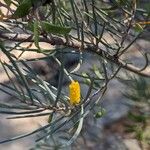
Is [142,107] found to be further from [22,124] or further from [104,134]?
[22,124]

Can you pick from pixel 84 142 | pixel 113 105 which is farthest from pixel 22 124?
pixel 113 105

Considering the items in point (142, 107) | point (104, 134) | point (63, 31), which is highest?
point (63, 31)

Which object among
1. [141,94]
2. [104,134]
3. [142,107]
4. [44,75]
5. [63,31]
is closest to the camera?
[63,31]

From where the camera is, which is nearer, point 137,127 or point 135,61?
point 137,127

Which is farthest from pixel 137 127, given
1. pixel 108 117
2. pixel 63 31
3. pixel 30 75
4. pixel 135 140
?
pixel 63 31

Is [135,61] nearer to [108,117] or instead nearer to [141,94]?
[108,117]

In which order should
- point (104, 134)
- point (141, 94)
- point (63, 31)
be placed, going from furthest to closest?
1. point (104, 134)
2. point (141, 94)
3. point (63, 31)

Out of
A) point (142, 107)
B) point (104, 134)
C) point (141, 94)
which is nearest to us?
point (141, 94)

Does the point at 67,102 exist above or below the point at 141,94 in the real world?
above

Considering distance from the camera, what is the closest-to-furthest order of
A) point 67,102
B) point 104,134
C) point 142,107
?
point 67,102 → point 142,107 → point 104,134
